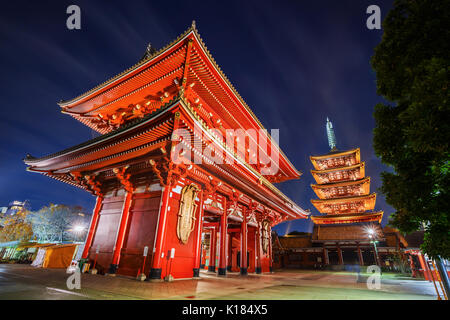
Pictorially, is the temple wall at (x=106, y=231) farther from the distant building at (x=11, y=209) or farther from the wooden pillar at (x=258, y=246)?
the distant building at (x=11, y=209)

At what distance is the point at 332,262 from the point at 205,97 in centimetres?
2916

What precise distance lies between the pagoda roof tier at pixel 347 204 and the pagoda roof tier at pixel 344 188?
4.30 feet

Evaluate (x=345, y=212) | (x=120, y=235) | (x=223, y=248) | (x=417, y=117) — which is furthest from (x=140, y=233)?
(x=345, y=212)

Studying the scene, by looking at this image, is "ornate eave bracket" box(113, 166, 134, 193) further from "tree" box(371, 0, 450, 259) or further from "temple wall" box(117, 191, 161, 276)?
"tree" box(371, 0, 450, 259)

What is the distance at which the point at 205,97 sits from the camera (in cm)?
1273

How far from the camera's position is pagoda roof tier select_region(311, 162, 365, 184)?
2944 centimetres

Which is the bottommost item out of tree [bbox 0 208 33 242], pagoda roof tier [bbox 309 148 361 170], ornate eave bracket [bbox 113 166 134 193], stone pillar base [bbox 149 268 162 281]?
stone pillar base [bbox 149 268 162 281]

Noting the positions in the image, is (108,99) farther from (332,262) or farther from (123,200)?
(332,262)

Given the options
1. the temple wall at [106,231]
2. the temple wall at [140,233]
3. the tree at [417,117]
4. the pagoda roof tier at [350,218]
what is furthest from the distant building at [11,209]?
the tree at [417,117]

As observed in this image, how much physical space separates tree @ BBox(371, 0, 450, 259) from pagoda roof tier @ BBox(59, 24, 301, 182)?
Result: 26.6ft

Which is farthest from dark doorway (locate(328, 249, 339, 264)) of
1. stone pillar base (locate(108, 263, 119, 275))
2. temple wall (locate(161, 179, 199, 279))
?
stone pillar base (locate(108, 263, 119, 275))

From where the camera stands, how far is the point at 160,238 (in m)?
8.77

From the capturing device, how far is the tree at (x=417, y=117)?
10.5 ft
